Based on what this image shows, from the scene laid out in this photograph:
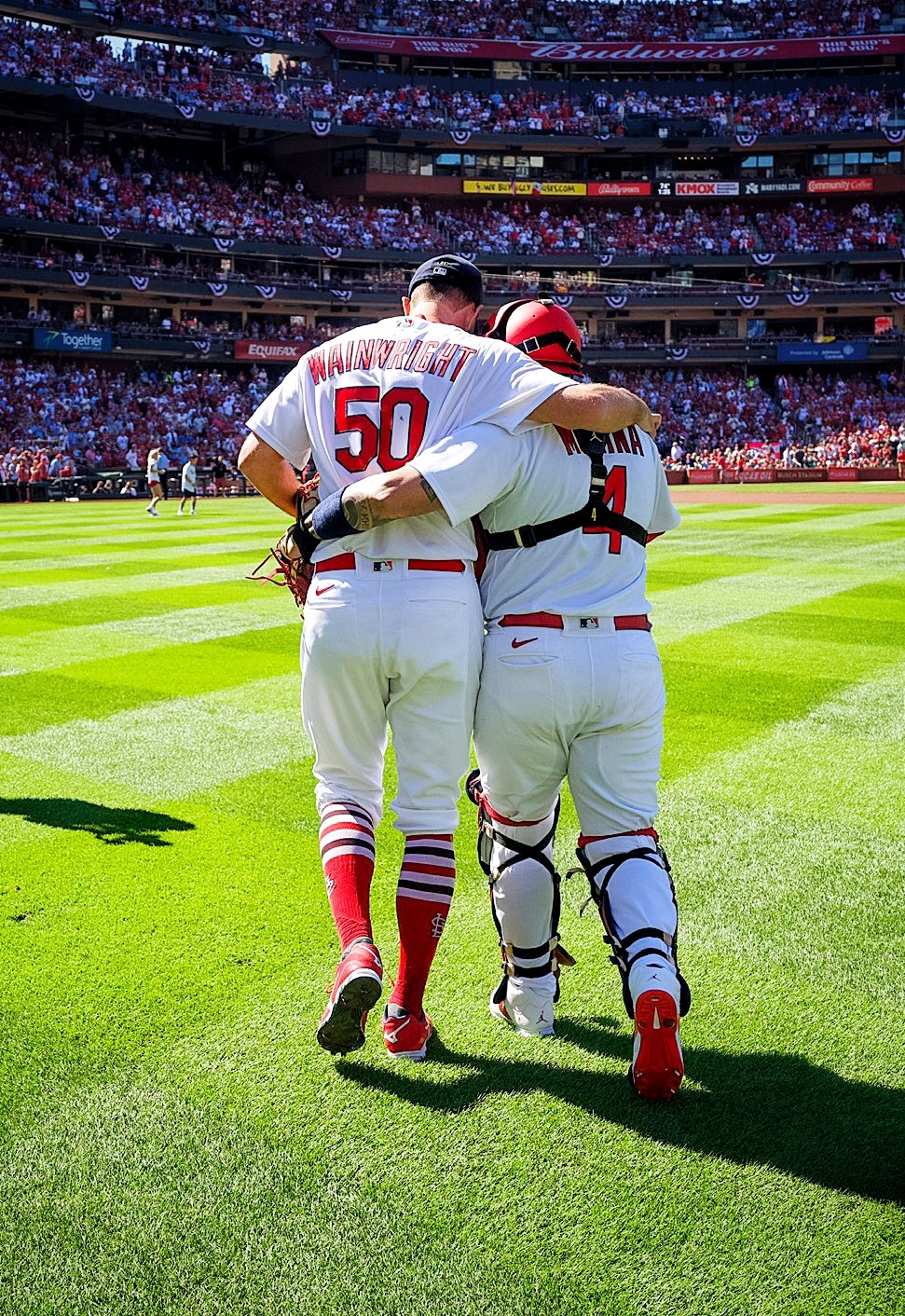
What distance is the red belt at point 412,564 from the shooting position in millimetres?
3480

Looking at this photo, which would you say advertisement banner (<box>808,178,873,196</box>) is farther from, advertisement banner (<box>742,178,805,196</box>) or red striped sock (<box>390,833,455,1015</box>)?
red striped sock (<box>390,833,455,1015</box>)

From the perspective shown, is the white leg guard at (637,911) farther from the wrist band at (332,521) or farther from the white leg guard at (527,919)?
the wrist band at (332,521)

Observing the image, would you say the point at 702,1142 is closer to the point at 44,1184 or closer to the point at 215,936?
the point at 44,1184

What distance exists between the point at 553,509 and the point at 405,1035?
164 cm

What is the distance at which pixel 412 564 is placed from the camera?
3.48 metres

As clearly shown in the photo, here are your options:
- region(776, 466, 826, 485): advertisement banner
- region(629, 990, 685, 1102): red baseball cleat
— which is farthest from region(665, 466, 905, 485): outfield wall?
region(629, 990, 685, 1102): red baseball cleat

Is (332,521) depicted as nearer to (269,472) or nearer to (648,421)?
(269,472)

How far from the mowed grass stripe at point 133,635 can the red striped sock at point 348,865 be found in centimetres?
646

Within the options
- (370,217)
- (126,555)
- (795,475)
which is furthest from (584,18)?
(126,555)

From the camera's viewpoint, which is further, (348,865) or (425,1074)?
(348,865)

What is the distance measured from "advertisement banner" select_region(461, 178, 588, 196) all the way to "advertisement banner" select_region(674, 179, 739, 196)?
515cm

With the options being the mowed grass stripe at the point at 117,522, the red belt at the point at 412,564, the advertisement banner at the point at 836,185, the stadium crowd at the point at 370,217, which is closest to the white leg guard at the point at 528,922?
the red belt at the point at 412,564

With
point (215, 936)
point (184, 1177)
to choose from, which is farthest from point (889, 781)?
point (184, 1177)

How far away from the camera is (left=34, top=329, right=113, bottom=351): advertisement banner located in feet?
154
